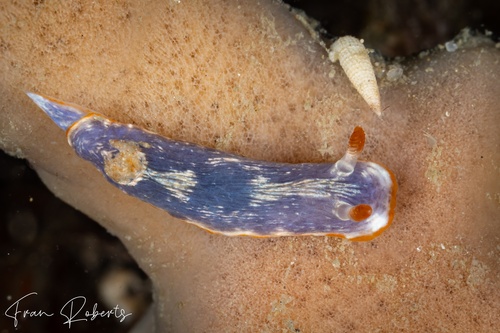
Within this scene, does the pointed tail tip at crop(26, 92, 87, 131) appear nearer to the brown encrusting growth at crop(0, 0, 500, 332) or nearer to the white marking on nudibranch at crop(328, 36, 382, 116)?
the brown encrusting growth at crop(0, 0, 500, 332)

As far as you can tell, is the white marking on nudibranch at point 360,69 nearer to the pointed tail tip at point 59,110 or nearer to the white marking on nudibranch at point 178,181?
the white marking on nudibranch at point 178,181

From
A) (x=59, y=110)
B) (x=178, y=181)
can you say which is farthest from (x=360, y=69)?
(x=59, y=110)

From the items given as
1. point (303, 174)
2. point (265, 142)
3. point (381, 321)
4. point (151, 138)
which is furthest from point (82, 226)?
point (381, 321)
